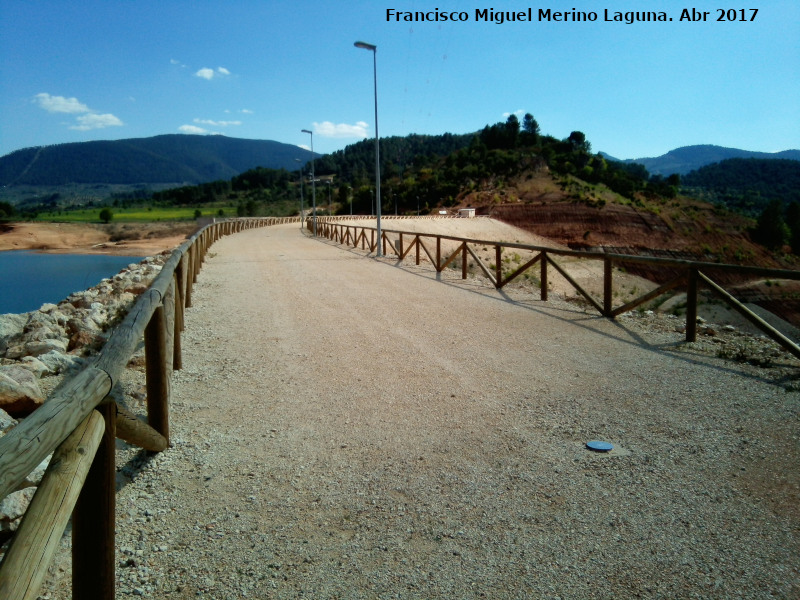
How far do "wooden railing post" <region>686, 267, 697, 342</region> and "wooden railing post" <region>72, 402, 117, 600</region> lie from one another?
7.40 metres

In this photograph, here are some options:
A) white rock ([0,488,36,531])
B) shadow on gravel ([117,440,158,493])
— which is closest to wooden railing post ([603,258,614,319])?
shadow on gravel ([117,440,158,493])

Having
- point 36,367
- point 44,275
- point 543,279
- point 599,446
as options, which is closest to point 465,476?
point 599,446

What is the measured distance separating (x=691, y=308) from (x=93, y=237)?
63.9m

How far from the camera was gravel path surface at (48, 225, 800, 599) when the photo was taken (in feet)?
9.64

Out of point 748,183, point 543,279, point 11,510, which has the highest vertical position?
point 748,183

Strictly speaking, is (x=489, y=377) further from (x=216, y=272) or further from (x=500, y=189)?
(x=500, y=189)

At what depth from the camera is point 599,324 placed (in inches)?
367

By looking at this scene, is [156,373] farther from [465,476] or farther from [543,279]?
[543,279]

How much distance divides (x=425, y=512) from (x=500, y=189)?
114 metres

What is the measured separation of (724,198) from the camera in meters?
151

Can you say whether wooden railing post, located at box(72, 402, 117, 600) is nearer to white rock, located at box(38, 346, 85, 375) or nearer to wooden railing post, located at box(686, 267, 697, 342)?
white rock, located at box(38, 346, 85, 375)

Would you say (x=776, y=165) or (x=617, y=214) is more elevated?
(x=776, y=165)

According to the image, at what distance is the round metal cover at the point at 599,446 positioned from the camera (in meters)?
4.39

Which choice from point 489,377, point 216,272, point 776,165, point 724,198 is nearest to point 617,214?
point 724,198
